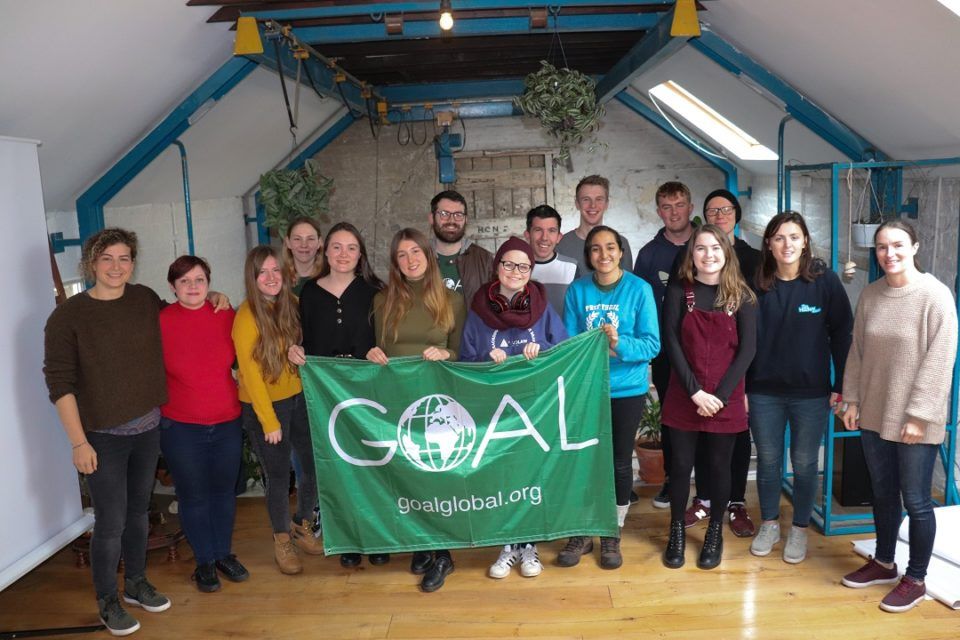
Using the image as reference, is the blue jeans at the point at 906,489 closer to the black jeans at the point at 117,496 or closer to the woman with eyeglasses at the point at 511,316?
the woman with eyeglasses at the point at 511,316

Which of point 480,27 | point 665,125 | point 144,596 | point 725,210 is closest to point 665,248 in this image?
point 725,210

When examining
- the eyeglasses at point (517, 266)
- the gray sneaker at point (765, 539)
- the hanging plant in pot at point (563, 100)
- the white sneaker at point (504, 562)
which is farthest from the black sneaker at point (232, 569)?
the hanging plant in pot at point (563, 100)

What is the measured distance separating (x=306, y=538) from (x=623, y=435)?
1.66 m

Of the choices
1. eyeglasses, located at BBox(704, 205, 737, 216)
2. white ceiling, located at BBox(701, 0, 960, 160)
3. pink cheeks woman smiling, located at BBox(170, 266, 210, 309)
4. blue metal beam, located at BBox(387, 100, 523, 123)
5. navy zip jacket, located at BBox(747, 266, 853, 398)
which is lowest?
navy zip jacket, located at BBox(747, 266, 853, 398)

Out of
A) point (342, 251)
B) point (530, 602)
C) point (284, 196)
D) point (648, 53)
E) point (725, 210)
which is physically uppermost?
point (648, 53)

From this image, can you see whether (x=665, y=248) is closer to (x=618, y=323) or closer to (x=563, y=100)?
(x=618, y=323)

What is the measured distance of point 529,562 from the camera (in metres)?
3.85

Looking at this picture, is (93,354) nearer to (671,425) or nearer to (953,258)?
(671,425)

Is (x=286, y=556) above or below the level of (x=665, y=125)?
below

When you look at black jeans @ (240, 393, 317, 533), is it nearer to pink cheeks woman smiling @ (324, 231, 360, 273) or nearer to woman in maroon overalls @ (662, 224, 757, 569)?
pink cheeks woman smiling @ (324, 231, 360, 273)

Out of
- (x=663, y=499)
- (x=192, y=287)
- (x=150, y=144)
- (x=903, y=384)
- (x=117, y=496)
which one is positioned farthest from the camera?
(x=150, y=144)

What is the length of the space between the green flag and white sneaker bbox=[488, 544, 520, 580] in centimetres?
20

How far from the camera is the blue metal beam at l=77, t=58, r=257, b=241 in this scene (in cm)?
498

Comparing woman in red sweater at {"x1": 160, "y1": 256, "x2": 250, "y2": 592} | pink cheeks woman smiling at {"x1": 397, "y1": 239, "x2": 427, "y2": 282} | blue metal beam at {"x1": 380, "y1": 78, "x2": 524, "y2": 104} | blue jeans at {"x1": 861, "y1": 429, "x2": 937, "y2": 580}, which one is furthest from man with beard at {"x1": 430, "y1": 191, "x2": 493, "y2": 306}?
blue metal beam at {"x1": 380, "y1": 78, "x2": 524, "y2": 104}
